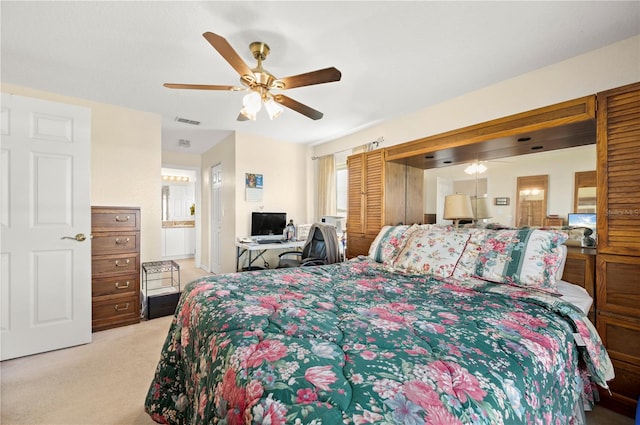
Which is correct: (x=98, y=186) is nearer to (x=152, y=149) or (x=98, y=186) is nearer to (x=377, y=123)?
(x=152, y=149)

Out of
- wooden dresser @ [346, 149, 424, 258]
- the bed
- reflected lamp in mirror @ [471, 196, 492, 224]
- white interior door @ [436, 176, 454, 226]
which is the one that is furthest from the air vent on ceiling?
reflected lamp in mirror @ [471, 196, 492, 224]

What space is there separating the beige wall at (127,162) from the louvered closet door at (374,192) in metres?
2.85

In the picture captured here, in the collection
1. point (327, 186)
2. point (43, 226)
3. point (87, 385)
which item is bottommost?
point (87, 385)

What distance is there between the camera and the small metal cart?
316 centimetres

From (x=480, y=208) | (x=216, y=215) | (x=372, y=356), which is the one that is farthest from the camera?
(x=216, y=215)

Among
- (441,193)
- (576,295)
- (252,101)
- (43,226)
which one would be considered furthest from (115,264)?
(576,295)

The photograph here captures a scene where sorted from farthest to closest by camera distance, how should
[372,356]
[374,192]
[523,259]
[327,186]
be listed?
[327,186] → [374,192] → [523,259] → [372,356]

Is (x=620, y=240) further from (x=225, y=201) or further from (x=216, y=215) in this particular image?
(x=216, y=215)

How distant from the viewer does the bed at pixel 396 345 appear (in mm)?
677

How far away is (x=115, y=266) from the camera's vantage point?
298cm

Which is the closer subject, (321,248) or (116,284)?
(116,284)

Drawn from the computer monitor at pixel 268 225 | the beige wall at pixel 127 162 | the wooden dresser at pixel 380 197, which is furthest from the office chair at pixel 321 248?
the beige wall at pixel 127 162

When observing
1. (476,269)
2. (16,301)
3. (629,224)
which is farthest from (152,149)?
(629,224)

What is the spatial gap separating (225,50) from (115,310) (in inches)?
118
